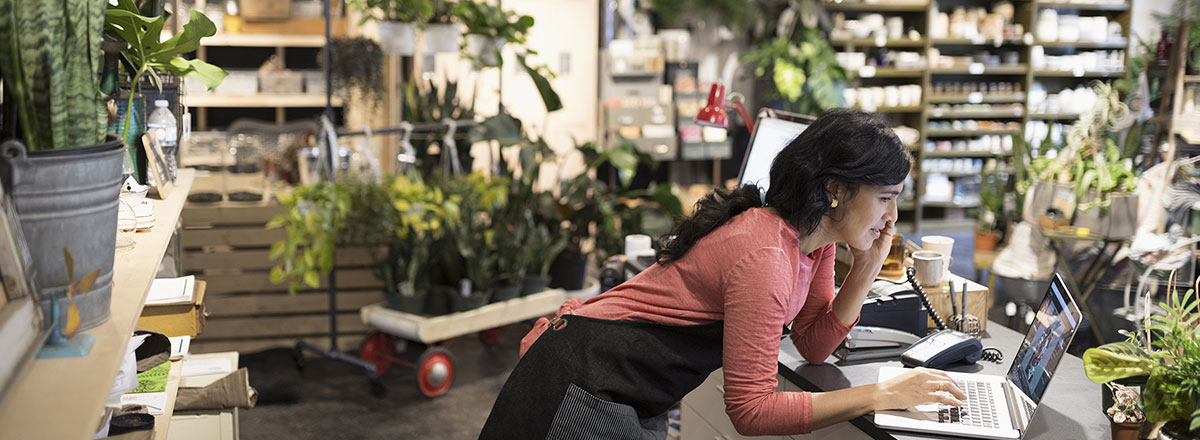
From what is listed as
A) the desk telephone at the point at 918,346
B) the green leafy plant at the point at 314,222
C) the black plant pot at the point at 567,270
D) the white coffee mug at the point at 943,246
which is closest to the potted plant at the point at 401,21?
the green leafy plant at the point at 314,222

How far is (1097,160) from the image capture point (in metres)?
4.75

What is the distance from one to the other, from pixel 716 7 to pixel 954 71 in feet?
7.31

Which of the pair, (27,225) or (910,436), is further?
(910,436)

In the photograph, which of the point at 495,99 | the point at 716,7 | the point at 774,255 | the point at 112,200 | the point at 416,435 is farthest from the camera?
the point at 716,7

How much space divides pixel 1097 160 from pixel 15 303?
15.8 ft

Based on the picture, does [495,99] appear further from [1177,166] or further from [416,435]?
[1177,166]

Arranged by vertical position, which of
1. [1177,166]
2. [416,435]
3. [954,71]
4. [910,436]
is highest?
[954,71]

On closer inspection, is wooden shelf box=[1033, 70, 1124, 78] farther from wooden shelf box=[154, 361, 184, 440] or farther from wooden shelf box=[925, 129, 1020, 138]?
wooden shelf box=[154, 361, 184, 440]

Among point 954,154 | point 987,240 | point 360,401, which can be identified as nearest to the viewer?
point 360,401

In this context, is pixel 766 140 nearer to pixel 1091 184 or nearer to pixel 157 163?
pixel 157 163

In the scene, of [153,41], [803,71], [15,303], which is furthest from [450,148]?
[803,71]

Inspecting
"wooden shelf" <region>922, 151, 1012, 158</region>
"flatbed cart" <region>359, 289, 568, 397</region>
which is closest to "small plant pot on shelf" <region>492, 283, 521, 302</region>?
"flatbed cart" <region>359, 289, 568, 397</region>

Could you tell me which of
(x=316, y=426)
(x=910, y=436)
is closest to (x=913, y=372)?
(x=910, y=436)

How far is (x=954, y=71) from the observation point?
8234 mm
